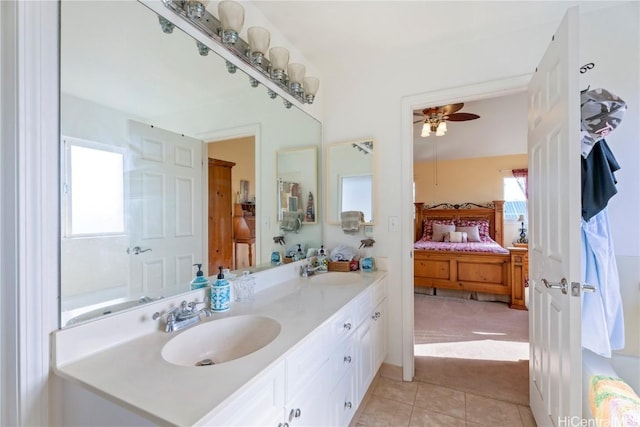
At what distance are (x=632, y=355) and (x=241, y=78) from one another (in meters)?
2.62

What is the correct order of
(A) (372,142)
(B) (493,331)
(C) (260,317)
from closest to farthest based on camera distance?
(C) (260,317) < (A) (372,142) < (B) (493,331)

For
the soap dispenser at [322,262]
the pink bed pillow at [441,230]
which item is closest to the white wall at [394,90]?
the soap dispenser at [322,262]

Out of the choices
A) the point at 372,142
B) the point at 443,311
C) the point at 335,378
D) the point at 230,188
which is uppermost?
the point at 372,142

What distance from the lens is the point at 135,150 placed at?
110cm

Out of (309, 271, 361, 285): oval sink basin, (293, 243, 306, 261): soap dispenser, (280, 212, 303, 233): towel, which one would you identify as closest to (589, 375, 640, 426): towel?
(309, 271, 361, 285): oval sink basin

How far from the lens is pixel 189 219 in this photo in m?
1.34

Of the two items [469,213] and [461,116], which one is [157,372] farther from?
[469,213]

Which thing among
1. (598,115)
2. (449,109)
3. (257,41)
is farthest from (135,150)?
(449,109)

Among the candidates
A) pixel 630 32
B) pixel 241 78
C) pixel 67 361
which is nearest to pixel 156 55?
pixel 241 78

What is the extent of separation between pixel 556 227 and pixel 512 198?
5032 millimetres

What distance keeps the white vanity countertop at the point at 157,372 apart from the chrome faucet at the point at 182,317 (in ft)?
0.09

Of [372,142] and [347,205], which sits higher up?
[372,142]

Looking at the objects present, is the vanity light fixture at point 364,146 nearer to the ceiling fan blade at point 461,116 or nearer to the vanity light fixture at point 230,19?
the vanity light fixture at point 230,19

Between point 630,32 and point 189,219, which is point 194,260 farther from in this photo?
point 630,32
